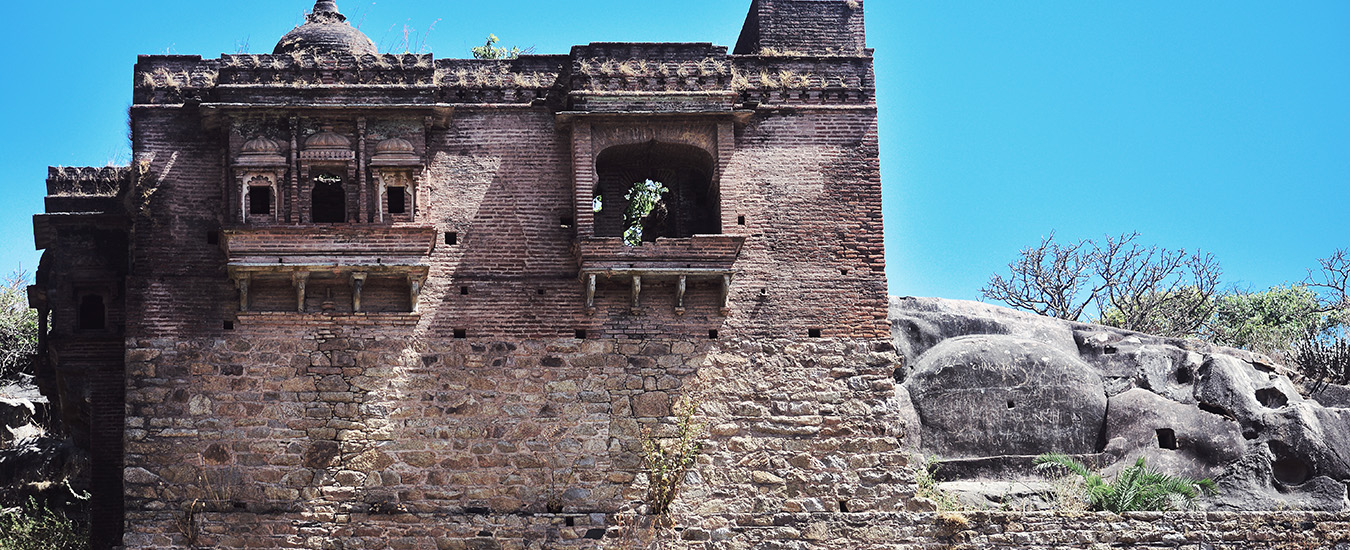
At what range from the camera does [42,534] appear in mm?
20719

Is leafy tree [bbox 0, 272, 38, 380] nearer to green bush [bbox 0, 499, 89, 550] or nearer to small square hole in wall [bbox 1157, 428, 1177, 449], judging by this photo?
green bush [bbox 0, 499, 89, 550]

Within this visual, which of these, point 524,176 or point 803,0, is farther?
point 803,0

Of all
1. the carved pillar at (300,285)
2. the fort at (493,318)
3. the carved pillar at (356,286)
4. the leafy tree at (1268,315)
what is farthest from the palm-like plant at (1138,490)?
the leafy tree at (1268,315)

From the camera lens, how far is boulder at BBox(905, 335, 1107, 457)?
2189 centimetres

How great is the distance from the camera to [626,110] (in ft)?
63.6

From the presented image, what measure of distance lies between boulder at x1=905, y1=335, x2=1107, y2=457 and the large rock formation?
0.02m

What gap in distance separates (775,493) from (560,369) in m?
3.36

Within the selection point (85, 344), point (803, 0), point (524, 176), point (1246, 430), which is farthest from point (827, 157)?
Result: point (85, 344)

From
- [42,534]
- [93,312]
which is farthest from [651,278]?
[42,534]

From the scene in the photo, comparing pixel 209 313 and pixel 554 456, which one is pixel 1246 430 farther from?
pixel 209 313

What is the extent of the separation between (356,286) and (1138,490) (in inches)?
448

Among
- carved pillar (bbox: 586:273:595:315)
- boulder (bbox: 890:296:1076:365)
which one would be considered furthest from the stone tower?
Answer: boulder (bbox: 890:296:1076:365)

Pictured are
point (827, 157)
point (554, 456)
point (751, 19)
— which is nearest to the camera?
point (554, 456)

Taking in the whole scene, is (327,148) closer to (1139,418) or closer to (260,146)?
(260,146)
